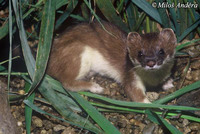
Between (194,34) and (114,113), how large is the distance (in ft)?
5.07

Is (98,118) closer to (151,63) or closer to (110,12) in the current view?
(151,63)

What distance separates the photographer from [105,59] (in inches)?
134

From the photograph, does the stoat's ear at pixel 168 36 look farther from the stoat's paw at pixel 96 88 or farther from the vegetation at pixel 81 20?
the stoat's paw at pixel 96 88

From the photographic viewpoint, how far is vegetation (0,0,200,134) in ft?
8.27

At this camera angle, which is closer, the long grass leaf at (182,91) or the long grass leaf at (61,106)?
the long grass leaf at (182,91)

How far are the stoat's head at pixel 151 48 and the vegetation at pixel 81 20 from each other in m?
0.30

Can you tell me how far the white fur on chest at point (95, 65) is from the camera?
3.28 metres

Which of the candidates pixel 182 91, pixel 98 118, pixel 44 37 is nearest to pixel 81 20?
pixel 44 37

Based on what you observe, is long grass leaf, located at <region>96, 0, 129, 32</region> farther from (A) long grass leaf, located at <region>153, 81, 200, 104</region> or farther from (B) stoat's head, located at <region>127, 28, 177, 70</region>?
(A) long grass leaf, located at <region>153, 81, 200, 104</region>

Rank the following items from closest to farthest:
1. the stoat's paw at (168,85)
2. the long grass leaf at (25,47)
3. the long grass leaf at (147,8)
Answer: the long grass leaf at (25,47) → the long grass leaf at (147,8) → the stoat's paw at (168,85)

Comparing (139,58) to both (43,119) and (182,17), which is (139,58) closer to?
(182,17)

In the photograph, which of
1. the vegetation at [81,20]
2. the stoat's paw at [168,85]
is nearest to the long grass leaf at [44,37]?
the vegetation at [81,20]

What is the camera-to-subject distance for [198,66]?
338 centimetres

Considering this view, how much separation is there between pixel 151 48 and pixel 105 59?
71cm
